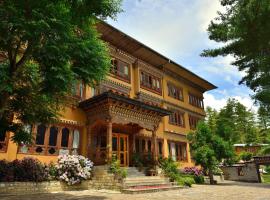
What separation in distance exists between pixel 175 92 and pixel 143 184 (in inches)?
600

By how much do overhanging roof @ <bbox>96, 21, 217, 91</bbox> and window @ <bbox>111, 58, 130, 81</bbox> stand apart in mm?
1405

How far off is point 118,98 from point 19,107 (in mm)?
6990

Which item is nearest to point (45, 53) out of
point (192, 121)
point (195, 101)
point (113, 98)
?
point (113, 98)

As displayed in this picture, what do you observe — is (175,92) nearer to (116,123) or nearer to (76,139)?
(116,123)

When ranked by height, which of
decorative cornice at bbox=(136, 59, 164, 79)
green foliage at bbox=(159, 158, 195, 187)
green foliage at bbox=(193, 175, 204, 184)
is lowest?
green foliage at bbox=(193, 175, 204, 184)

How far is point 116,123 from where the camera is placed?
16.6m

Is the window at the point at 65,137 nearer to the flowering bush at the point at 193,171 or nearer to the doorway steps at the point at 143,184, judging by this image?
the doorway steps at the point at 143,184

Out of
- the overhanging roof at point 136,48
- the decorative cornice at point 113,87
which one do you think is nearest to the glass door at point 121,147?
the decorative cornice at point 113,87

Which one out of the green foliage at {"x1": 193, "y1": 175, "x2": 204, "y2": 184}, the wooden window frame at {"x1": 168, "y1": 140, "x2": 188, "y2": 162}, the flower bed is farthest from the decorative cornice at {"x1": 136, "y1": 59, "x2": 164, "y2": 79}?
the flower bed

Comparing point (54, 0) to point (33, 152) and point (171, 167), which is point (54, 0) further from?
point (171, 167)

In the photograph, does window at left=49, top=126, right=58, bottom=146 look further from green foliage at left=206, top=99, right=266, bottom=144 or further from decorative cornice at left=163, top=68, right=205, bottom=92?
green foliage at left=206, top=99, right=266, bottom=144

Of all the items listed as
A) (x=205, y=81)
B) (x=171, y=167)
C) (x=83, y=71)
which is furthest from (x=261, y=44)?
(x=205, y=81)

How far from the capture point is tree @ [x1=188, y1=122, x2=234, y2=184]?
20.8 meters

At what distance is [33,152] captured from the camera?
14.9m
